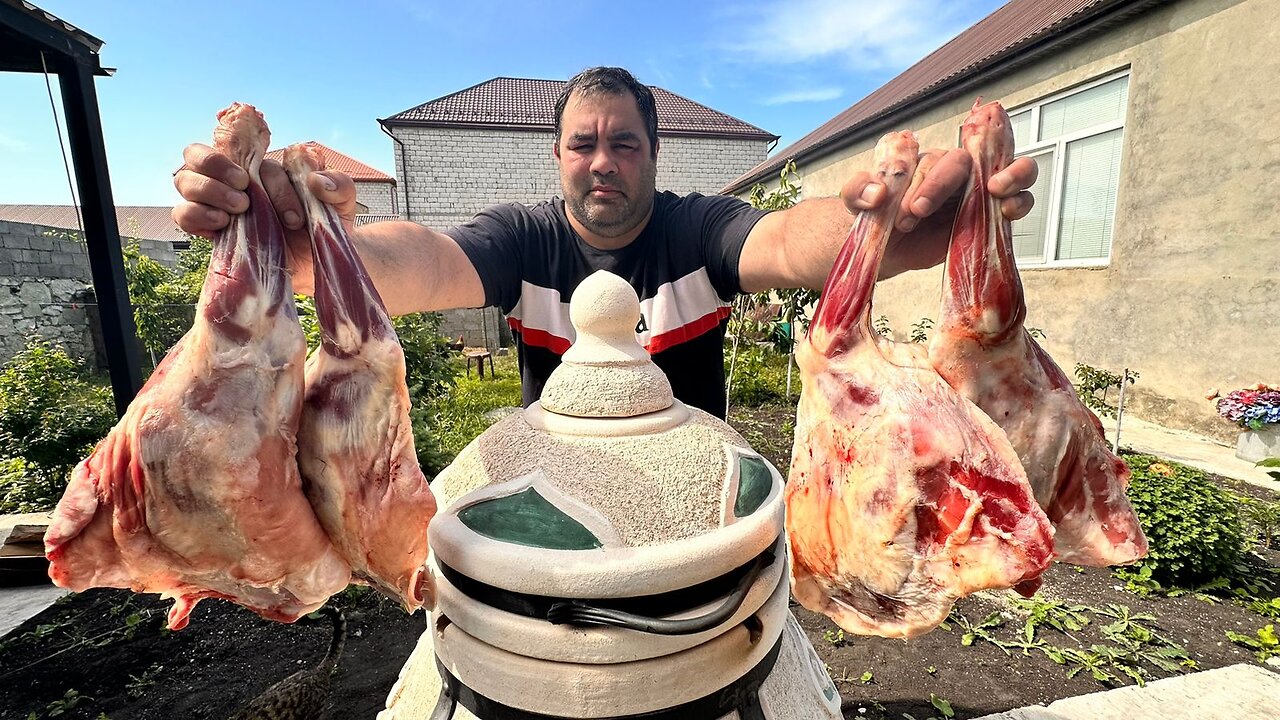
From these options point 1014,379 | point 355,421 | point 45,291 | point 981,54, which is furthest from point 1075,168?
point 45,291

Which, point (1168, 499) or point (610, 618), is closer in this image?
point (610, 618)

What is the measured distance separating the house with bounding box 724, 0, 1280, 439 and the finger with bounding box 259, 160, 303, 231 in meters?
7.29

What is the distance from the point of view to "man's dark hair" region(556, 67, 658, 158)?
2.08 metres

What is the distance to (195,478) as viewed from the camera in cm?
88

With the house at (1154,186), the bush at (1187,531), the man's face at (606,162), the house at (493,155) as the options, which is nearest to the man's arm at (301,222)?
the man's face at (606,162)

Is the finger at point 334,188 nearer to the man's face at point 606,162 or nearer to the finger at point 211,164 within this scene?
the finger at point 211,164

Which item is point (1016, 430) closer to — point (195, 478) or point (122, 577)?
point (195, 478)

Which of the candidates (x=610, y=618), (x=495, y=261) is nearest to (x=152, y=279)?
(x=495, y=261)

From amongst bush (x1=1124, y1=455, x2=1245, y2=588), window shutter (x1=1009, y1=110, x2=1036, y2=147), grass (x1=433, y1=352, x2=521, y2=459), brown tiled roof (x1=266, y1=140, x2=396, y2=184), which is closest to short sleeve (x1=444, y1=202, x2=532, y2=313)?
grass (x1=433, y1=352, x2=521, y2=459)

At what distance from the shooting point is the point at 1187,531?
3.45 m

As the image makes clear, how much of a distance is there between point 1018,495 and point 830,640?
2803 millimetres

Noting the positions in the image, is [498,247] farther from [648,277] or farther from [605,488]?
[605,488]

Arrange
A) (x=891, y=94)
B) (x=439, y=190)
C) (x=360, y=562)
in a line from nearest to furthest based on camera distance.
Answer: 1. (x=360, y=562)
2. (x=891, y=94)
3. (x=439, y=190)

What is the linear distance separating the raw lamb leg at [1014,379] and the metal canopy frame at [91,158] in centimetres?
534
